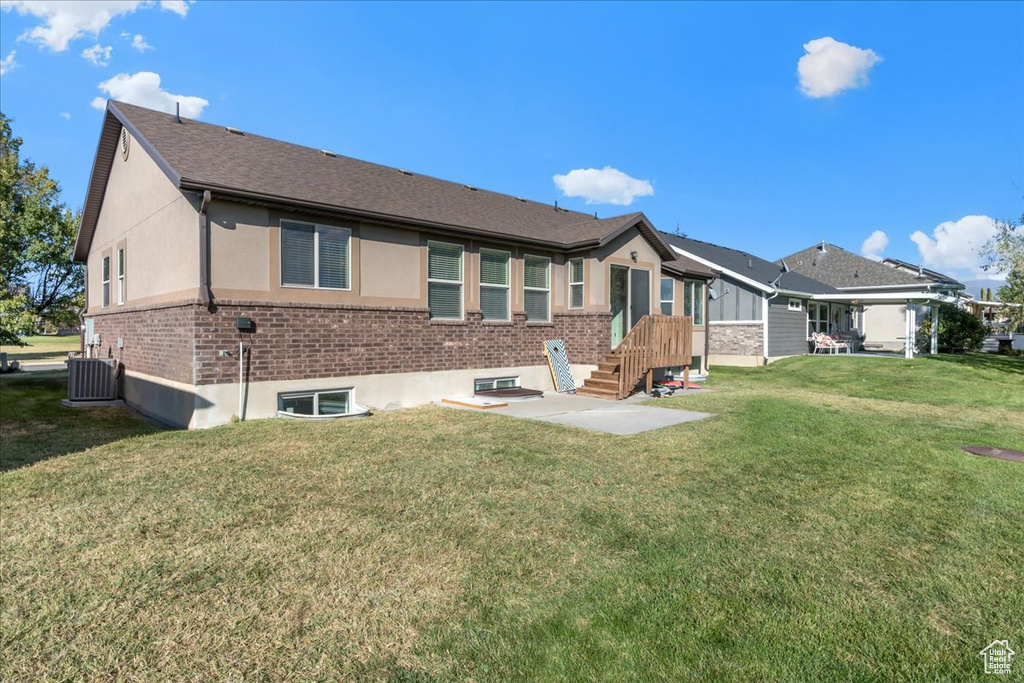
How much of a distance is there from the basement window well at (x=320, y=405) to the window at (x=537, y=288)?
4.98 meters

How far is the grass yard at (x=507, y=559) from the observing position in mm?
2619

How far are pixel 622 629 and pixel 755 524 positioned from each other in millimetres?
2062

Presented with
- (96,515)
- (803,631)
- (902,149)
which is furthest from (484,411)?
(902,149)

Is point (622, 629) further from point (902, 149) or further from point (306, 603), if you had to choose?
point (902, 149)

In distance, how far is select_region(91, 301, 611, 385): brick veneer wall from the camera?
341 inches

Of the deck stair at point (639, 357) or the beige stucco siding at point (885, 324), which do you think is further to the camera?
the beige stucco siding at point (885, 324)

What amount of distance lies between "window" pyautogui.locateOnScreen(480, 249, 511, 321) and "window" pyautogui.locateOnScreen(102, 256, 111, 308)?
31.6 ft

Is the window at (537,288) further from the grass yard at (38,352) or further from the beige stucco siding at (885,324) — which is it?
the beige stucco siding at (885,324)

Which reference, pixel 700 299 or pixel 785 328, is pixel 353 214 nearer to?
pixel 700 299

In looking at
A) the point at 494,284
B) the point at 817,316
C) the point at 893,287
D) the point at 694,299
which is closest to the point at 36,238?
the point at 494,284

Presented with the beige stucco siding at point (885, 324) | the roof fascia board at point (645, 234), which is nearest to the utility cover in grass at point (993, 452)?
the roof fascia board at point (645, 234)

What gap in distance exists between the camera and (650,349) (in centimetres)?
1295

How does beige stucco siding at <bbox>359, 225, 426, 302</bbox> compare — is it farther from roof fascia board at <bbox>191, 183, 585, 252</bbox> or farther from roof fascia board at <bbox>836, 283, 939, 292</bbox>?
roof fascia board at <bbox>836, 283, 939, 292</bbox>

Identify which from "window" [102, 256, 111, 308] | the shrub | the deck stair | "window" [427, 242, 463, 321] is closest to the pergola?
the shrub
